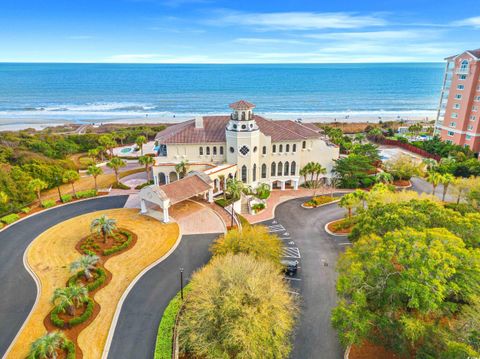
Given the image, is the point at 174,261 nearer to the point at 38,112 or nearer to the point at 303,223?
the point at 303,223

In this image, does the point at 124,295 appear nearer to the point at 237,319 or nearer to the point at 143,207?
the point at 237,319

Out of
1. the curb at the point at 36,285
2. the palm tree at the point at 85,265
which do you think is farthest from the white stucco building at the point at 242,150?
the palm tree at the point at 85,265

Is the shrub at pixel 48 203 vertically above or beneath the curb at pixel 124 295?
above

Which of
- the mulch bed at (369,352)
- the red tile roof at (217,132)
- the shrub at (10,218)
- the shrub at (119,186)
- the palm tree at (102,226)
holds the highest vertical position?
A: the red tile roof at (217,132)

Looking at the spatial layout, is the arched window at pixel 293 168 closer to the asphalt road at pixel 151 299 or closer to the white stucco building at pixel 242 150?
the white stucco building at pixel 242 150

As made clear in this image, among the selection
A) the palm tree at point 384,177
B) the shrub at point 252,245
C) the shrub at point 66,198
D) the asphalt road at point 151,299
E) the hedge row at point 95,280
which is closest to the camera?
the asphalt road at point 151,299

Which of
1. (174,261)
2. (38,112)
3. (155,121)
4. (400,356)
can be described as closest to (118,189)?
(174,261)
